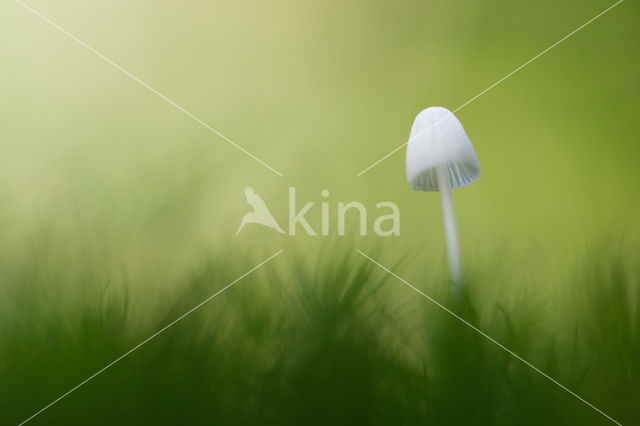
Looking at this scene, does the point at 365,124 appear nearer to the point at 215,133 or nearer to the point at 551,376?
the point at 215,133

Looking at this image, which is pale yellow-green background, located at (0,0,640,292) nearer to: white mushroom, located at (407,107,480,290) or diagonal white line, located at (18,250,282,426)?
white mushroom, located at (407,107,480,290)

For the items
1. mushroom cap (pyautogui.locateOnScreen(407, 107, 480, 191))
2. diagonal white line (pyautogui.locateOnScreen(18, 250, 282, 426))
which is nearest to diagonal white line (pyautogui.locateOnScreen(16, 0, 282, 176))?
mushroom cap (pyautogui.locateOnScreen(407, 107, 480, 191))

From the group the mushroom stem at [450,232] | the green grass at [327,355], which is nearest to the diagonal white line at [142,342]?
the green grass at [327,355]

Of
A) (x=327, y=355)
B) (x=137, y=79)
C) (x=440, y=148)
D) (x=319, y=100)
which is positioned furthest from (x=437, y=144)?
(x=137, y=79)

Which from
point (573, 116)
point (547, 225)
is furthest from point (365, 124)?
point (547, 225)

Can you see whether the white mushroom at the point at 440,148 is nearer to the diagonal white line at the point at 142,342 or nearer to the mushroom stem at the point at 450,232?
the mushroom stem at the point at 450,232

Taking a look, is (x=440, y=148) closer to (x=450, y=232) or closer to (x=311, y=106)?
(x=450, y=232)

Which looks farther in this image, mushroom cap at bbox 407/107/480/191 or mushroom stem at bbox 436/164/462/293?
mushroom cap at bbox 407/107/480/191

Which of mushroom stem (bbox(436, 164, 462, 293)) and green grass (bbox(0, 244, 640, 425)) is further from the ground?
mushroom stem (bbox(436, 164, 462, 293))
